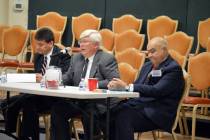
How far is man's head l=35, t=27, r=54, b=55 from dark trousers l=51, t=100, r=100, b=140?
2.41 feet

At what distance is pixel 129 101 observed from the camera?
4.12 meters

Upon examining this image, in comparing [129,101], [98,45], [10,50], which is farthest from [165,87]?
[10,50]

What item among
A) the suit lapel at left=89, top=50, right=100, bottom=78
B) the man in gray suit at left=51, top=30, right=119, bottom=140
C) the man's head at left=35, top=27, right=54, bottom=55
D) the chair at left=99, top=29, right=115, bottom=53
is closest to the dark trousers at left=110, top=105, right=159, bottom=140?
the man in gray suit at left=51, top=30, right=119, bottom=140

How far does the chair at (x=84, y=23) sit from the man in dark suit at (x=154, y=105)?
3.90 metres

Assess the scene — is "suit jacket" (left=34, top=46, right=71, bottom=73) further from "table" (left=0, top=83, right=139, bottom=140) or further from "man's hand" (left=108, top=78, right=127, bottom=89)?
"man's hand" (left=108, top=78, right=127, bottom=89)

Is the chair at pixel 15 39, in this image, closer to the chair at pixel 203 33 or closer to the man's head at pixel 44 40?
the chair at pixel 203 33

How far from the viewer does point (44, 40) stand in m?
4.55

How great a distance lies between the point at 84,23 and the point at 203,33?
2064 millimetres

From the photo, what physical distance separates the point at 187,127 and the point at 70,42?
3540 mm

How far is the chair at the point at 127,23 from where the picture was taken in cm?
750

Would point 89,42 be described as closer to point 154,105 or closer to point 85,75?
point 85,75

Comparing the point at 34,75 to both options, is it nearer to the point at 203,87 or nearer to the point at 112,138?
the point at 112,138

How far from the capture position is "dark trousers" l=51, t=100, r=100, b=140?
12.9 ft

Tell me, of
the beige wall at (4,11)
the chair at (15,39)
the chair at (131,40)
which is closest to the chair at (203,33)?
the chair at (131,40)
